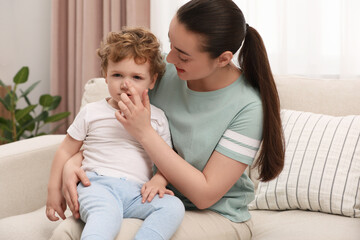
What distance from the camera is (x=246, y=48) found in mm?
1386

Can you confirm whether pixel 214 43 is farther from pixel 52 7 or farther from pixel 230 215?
pixel 52 7

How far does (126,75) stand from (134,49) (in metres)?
0.08

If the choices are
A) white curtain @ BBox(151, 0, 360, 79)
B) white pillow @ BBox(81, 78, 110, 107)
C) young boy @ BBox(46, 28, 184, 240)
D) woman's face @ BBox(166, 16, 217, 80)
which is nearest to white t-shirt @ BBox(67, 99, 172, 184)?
young boy @ BBox(46, 28, 184, 240)

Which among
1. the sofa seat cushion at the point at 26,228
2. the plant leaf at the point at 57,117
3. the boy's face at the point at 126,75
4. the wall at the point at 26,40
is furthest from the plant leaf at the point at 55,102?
the boy's face at the point at 126,75

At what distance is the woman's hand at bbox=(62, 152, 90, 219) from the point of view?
1.26 metres

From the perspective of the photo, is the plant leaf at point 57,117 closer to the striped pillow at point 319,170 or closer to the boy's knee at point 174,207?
the striped pillow at point 319,170

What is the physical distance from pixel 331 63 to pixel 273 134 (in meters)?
1.41

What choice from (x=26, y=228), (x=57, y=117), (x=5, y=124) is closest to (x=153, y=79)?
(x=26, y=228)

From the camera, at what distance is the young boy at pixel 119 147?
1243 mm

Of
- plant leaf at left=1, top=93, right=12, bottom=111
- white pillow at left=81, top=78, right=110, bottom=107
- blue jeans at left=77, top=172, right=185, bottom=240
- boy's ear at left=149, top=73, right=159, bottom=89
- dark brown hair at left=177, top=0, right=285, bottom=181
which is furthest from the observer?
plant leaf at left=1, top=93, right=12, bottom=111

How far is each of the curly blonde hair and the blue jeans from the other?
0.35m

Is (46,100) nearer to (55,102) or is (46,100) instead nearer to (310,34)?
(55,102)

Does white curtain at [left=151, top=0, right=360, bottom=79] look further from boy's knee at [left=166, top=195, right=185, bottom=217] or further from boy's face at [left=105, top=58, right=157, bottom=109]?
boy's knee at [left=166, top=195, right=185, bottom=217]

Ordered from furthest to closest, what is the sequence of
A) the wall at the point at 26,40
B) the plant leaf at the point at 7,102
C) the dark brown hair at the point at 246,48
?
the wall at the point at 26,40 → the plant leaf at the point at 7,102 → the dark brown hair at the point at 246,48
